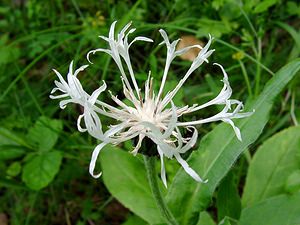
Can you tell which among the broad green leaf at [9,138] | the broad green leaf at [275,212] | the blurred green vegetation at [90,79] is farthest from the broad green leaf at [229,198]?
the broad green leaf at [9,138]

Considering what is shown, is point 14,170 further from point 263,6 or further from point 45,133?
point 263,6

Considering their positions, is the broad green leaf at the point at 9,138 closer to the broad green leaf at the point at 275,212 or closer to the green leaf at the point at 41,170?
the green leaf at the point at 41,170

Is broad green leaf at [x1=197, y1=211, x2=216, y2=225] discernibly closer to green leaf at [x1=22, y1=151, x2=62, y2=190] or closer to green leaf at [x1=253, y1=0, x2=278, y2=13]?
green leaf at [x1=22, y1=151, x2=62, y2=190]

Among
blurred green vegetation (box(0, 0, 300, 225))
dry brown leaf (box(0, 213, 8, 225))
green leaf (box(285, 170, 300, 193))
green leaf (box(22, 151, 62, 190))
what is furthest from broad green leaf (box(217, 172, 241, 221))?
dry brown leaf (box(0, 213, 8, 225))

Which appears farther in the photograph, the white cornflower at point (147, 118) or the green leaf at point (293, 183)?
the green leaf at point (293, 183)

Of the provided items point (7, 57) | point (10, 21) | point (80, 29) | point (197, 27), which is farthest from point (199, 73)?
point (10, 21)
